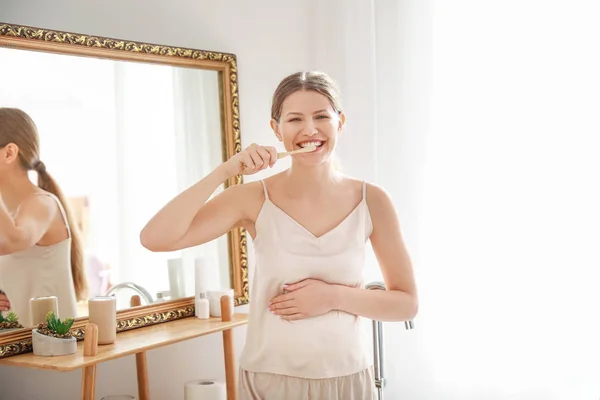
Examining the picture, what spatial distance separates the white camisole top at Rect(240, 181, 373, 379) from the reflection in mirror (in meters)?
0.66

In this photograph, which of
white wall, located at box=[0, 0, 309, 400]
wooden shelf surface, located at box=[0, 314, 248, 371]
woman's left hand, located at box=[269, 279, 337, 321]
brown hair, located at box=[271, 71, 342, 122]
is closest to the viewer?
woman's left hand, located at box=[269, 279, 337, 321]

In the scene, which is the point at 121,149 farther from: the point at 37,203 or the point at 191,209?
the point at 191,209

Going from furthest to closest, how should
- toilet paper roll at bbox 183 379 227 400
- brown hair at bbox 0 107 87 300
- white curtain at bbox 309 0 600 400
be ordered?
white curtain at bbox 309 0 600 400, toilet paper roll at bbox 183 379 227 400, brown hair at bbox 0 107 87 300

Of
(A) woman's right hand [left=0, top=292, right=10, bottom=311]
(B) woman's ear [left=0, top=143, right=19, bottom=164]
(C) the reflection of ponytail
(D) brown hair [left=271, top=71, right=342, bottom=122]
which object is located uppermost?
Answer: (D) brown hair [left=271, top=71, right=342, bottom=122]

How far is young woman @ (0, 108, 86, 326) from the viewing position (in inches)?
69.4

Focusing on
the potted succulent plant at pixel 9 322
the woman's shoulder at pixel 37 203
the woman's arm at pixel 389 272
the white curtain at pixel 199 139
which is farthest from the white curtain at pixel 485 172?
the potted succulent plant at pixel 9 322

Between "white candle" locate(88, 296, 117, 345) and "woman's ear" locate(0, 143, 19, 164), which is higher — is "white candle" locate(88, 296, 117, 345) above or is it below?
below

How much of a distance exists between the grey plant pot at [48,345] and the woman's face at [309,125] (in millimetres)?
743

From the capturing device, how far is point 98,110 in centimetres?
202

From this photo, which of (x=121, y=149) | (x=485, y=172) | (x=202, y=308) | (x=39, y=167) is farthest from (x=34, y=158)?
(x=485, y=172)

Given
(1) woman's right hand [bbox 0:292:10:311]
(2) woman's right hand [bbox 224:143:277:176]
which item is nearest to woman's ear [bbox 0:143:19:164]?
(1) woman's right hand [bbox 0:292:10:311]

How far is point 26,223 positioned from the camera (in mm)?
1799

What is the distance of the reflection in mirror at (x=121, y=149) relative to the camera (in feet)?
6.15

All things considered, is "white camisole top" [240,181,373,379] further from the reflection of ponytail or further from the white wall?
the white wall
